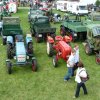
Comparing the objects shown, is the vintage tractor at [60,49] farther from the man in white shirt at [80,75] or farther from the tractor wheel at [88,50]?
the man in white shirt at [80,75]

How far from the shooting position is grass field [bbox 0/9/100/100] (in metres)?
12.5

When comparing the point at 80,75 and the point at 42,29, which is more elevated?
the point at 42,29

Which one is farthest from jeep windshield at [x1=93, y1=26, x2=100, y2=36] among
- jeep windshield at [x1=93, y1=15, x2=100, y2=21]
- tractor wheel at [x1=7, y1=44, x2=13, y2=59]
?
jeep windshield at [x1=93, y1=15, x2=100, y2=21]

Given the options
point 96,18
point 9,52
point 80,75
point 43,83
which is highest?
point 96,18

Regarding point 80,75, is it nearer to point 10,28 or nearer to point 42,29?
point 42,29

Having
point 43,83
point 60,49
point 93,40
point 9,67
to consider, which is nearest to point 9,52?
point 9,67

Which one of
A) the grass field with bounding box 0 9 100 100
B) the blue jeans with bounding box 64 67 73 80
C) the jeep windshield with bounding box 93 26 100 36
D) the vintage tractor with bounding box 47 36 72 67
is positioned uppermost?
the jeep windshield with bounding box 93 26 100 36

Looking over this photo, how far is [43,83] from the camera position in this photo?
13.9 meters

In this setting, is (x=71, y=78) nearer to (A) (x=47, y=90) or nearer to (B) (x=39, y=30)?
(A) (x=47, y=90)

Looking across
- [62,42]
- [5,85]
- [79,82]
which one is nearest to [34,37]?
[62,42]

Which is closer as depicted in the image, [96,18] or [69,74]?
[69,74]

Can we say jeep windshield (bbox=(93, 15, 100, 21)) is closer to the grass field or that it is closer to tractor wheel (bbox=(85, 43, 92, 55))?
tractor wheel (bbox=(85, 43, 92, 55))

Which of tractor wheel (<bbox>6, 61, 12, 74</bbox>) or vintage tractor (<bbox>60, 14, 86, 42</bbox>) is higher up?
vintage tractor (<bbox>60, 14, 86, 42</bbox>)

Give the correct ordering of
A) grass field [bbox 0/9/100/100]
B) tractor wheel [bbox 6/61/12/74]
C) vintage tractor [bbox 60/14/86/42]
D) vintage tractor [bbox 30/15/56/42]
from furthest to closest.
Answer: vintage tractor [bbox 60/14/86/42] → vintage tractor [bbox 30/15/56/42] → tractor wheel [bbox 6/61/12/74] → grass field [bbox 0/9/100/100]
